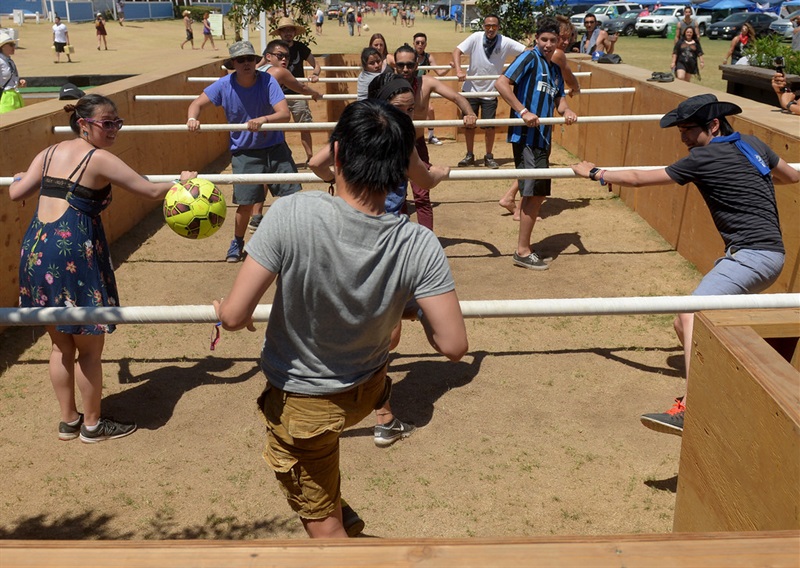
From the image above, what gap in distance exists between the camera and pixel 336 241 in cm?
253

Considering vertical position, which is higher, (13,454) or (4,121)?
(4,121)

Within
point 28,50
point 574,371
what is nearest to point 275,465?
point 574,371

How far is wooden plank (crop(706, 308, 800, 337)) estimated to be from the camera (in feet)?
9.26

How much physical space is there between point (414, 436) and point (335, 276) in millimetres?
2504

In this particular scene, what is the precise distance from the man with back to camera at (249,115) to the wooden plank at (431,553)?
592 cm

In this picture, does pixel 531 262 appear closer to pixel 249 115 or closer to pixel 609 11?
pixel 249 115

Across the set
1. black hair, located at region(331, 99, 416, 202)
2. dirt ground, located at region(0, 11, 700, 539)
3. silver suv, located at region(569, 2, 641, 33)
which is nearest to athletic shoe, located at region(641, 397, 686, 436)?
dirt ground, located at region(0, 11, 700, 539)

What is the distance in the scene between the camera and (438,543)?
68.2 inches

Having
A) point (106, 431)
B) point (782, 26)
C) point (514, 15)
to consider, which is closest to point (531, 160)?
point (106, 431)

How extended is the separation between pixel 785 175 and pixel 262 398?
339 cm

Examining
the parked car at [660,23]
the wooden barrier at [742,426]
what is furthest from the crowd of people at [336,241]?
the parked car at [660,23]

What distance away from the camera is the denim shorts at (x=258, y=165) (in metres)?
7.77

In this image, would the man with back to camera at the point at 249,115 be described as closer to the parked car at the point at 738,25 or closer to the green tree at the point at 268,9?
the green tree at the point at 268,9

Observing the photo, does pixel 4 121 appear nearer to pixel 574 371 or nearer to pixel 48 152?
pixel 48 152
